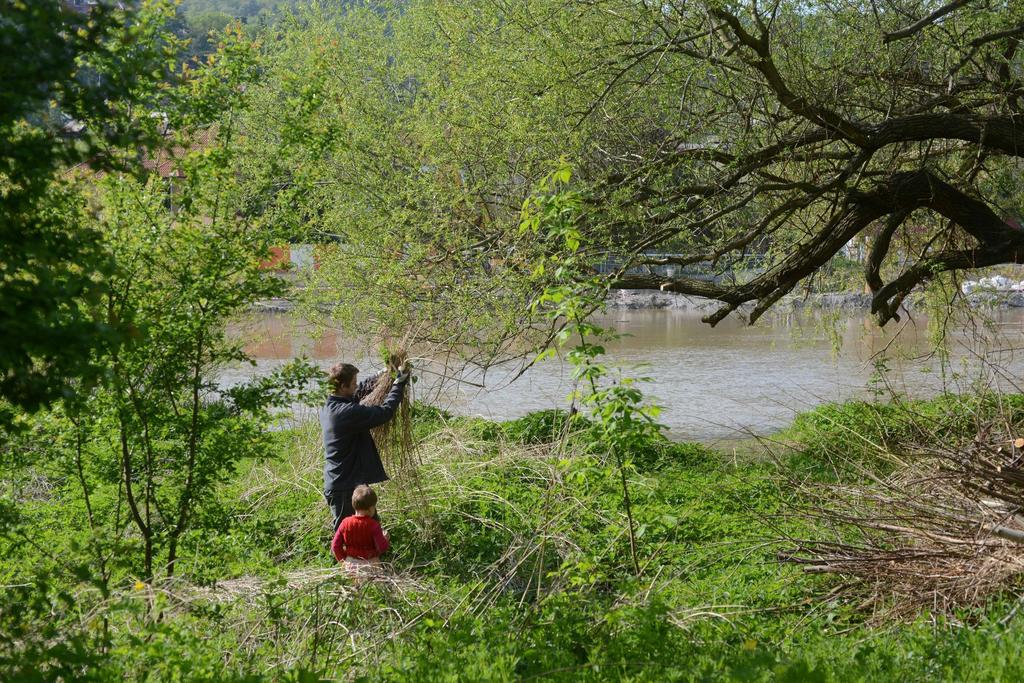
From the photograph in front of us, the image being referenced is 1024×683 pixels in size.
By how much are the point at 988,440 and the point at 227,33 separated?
572 cm

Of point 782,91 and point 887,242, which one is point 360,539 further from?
point 887,242

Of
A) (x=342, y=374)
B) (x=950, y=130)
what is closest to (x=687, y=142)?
(x=950, y=130)

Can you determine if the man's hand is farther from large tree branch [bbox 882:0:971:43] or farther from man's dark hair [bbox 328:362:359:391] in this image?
large tree branch [bbox 882:0:971:43]

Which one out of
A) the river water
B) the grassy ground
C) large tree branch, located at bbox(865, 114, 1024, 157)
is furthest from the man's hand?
large tree branch, located at bbox(865, 114, 1024, 157)

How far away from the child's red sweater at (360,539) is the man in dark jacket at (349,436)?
0.63 metres

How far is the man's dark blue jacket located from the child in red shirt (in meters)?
0.58

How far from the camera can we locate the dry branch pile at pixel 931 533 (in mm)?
5992

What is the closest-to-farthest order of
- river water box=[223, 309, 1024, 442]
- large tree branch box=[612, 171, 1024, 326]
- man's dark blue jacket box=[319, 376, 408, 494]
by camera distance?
man's dark blue jacket box=[319, 376, 408, 494] < large tree branch box=[612, 171, 1024, 326] < river water box=[223, 309, 1024, 442]

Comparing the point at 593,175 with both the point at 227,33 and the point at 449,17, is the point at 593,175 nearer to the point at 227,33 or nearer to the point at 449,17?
the point at 449,17

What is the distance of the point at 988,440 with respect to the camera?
24.3 ft

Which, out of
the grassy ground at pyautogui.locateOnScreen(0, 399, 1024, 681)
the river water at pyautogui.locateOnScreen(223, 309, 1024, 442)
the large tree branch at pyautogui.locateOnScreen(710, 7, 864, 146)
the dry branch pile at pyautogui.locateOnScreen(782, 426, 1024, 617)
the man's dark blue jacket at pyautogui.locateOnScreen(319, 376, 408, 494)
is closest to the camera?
the grassy ground at pyautogui.locateOnScreen(0, 399, 1024, 681)

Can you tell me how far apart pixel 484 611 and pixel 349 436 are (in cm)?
216

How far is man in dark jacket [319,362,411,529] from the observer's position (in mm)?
7625

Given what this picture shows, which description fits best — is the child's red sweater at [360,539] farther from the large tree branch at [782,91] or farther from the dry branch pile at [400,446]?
the large tree branch at [782,91]
